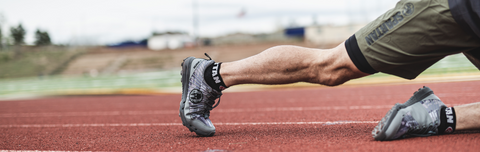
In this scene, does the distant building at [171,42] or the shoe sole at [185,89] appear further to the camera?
the distant building at [171,42]

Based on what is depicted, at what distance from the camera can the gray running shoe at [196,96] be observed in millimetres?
2311

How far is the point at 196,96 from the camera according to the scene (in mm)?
2320

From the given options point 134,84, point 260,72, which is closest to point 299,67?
point 260,72

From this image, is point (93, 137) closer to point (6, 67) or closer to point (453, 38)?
point (453, 38)

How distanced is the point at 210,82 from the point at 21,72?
34927 millimetres

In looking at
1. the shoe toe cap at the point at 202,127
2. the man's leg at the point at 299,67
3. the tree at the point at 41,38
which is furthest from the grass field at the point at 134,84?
the tree at the point at 41,38

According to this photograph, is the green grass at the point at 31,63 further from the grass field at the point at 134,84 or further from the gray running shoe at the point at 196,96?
the gray running shoe at the point at 196,96

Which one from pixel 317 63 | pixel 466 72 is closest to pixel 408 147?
pixel 317 63

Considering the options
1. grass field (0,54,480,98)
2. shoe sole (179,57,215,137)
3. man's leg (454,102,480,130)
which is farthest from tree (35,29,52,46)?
man's leg (454,102,480,130)

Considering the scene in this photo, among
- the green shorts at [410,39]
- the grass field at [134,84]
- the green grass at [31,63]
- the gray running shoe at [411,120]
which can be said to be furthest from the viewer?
the green grass at [31,63]

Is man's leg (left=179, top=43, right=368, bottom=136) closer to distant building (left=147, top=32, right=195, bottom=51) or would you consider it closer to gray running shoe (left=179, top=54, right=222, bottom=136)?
gray running shoe (left=179, top=54, right=222, bottom=136)

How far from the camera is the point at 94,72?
100 feet

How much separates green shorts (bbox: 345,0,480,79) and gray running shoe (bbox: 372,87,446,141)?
0.80 feet

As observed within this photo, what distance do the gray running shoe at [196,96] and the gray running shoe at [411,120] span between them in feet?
3.31
